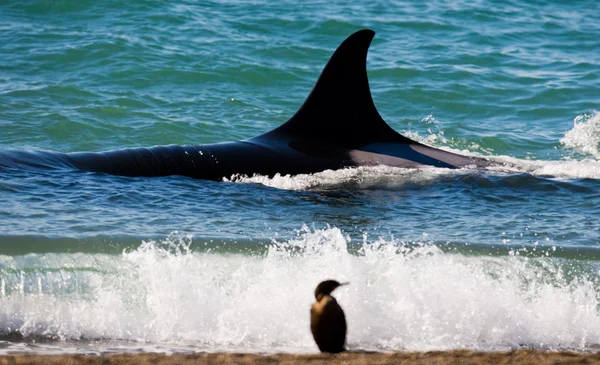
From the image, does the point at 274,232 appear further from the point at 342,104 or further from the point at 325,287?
the point at 325,287

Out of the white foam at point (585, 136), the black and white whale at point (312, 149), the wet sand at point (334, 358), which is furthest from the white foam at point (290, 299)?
the white foam at point (585, 136)

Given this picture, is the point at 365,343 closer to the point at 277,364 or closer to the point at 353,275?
the point at 353,275

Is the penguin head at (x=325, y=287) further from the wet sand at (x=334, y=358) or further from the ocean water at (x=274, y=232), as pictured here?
the ocean water at (x=274, y=232)

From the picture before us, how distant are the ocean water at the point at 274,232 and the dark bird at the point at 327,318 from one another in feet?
2.50

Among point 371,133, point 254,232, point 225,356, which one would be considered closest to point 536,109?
point 371,133

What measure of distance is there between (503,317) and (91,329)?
2.21m

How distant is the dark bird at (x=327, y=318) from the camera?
4285 millimetres

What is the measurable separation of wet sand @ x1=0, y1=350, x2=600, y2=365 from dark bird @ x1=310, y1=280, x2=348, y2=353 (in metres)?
0.08

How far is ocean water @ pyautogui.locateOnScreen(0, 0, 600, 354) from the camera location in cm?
541

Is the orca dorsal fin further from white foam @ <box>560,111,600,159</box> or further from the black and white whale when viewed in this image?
white foam @ <box>560,111,600,159</box>

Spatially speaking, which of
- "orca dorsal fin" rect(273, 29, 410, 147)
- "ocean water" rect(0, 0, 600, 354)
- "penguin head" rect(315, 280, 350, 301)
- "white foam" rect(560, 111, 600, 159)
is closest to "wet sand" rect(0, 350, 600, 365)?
"penguin head" rect(315, 280, 350, 301)

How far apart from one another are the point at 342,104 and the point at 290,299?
323 cm

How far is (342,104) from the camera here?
8516 millimetres

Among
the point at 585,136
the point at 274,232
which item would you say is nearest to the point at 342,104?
the point at 274,232
